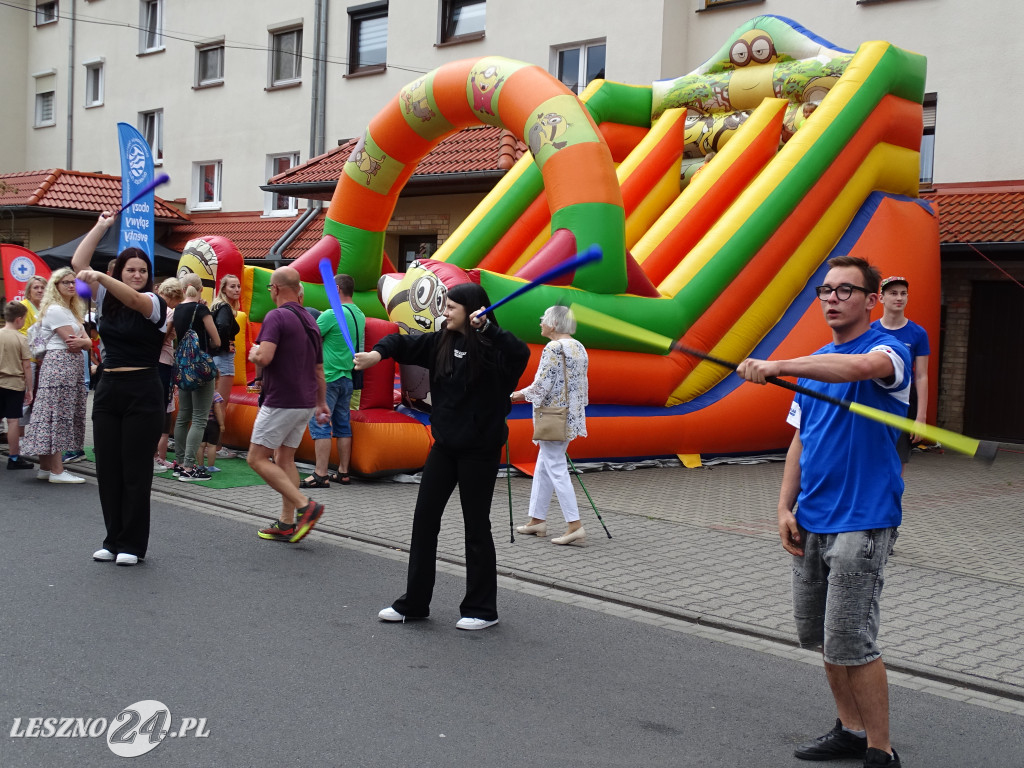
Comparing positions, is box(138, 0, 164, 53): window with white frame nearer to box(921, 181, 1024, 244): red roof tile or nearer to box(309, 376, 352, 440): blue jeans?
box(921, 181, 1024, 244): red roof tile

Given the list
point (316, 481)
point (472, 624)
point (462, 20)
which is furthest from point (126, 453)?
point (462, 20)

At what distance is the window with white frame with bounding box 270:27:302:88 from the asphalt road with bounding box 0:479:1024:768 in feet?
62.0

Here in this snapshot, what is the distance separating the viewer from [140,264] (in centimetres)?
612

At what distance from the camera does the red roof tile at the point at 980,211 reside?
12.8 metres

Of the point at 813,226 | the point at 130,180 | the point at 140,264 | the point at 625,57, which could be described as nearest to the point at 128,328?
the point at 140,264

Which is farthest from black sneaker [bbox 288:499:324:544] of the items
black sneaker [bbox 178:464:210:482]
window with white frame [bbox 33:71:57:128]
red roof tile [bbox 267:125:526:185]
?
window with white frame [bbox 33:71:57:128]

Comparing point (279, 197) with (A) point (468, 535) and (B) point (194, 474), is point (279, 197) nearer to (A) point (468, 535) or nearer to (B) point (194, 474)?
(B) point (194, 474)

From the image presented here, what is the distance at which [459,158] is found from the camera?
57.2 feet

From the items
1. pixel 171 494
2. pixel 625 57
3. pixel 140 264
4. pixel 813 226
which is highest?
pixel 625 57

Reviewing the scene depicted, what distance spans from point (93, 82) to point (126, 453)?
25.0m

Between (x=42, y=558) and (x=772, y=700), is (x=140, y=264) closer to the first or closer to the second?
(x=42, y=558)

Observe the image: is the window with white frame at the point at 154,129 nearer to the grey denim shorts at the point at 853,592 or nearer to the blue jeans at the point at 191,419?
the blue jeans at the point at 191,419

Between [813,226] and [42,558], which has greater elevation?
[813,226]

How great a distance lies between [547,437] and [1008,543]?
139 inches
